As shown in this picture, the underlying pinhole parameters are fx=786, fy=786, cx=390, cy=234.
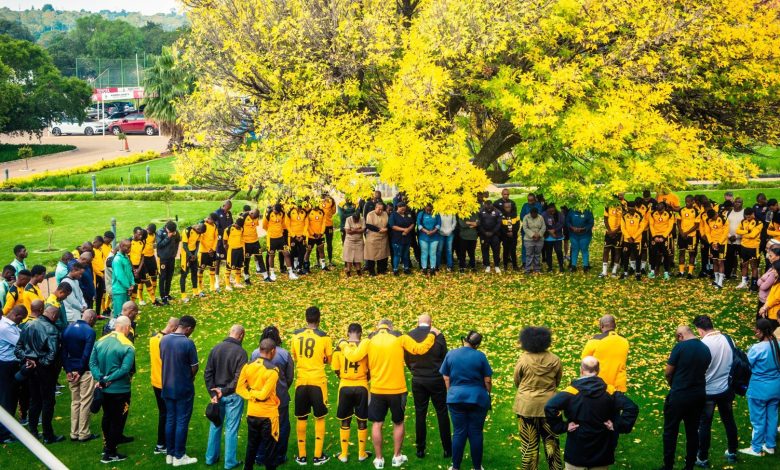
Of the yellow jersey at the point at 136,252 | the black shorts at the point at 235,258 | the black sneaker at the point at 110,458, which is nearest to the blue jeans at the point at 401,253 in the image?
the black shorts at the point at 235,258

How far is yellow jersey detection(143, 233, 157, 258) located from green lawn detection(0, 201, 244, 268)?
916 centimetres

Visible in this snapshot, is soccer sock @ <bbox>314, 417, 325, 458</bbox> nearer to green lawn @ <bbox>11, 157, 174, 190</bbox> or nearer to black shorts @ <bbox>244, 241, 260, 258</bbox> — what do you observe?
black shorts @ <bbox>244, 241, 260, 258</bbox>

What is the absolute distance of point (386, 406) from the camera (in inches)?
395

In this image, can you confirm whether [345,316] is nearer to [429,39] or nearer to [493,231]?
[493,231]

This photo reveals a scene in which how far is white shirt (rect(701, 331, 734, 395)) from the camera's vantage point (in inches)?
381

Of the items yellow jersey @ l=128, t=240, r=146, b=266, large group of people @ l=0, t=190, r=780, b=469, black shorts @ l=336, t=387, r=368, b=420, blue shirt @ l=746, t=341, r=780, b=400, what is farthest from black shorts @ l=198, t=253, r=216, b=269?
blue shirt @ l=746, t=341, r=780, b=400

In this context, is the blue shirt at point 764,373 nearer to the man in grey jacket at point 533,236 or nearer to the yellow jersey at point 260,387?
the yellow jersey at point 260,387

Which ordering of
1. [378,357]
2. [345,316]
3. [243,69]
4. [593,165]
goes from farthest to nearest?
1. [243,69]
2. [593,165]
3. [345,316]
4. [378,357]

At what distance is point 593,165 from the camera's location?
62.2 feet

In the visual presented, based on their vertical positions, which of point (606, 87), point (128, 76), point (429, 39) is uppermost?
point (128, 76)

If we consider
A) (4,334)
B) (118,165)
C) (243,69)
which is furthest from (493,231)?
(118,165)

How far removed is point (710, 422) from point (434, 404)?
341cm

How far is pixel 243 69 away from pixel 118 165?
35502 mm

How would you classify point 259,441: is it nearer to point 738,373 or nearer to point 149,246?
point 738,373
